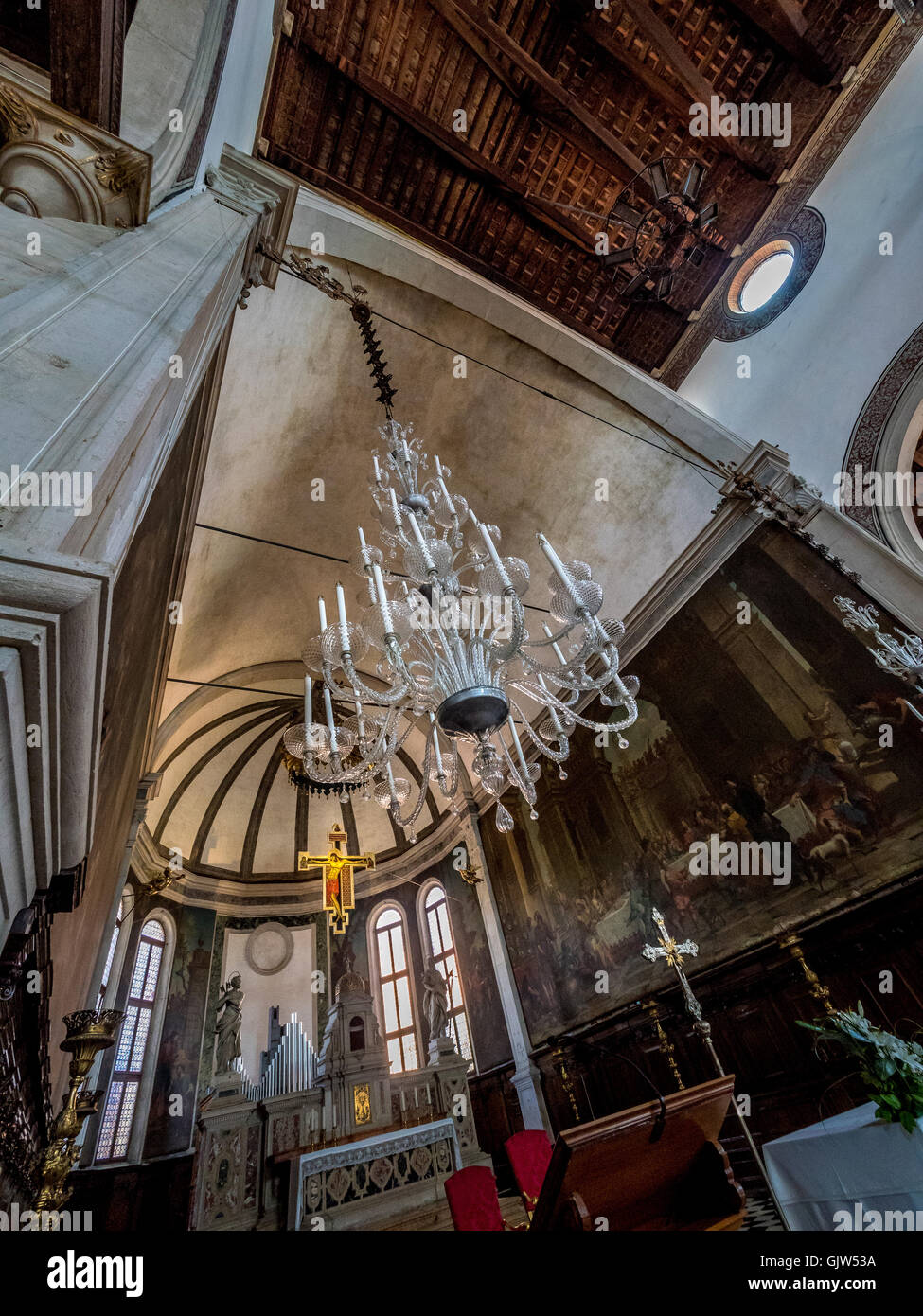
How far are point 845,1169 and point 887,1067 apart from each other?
46cm

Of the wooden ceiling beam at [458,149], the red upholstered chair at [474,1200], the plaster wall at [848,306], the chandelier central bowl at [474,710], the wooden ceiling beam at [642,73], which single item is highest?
the wooden ceiling beam at [458,149]

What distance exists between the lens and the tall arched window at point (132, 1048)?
29.5ft

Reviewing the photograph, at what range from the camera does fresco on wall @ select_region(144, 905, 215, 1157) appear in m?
9.53

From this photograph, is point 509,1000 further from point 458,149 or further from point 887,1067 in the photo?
point 458,149

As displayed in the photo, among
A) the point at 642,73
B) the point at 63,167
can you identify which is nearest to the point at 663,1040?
the point at 63,167

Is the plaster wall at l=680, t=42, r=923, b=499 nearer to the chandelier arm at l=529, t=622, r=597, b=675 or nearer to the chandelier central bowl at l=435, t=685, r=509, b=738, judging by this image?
the chandelier arm at l=529, t=622, r=597, b=675

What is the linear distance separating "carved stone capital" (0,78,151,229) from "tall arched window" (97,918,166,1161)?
12.0 m

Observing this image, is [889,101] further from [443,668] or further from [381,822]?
[381,822]

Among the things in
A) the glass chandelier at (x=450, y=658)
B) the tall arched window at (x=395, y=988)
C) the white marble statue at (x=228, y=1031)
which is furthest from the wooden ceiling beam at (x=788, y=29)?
the tall arched window at (x=395, y=988)

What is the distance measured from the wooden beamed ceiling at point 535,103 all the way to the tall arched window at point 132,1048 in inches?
515

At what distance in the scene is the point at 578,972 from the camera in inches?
308

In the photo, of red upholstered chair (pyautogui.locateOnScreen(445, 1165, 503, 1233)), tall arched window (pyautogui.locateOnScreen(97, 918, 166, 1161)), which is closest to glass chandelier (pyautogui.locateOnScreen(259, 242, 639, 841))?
red upholstered chair (pyautogui.locateOnScreen(445, 1165, 503, 1233))

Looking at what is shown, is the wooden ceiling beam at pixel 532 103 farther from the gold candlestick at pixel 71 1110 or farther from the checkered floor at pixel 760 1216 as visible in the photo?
the checkered floor at pixel 760 1216

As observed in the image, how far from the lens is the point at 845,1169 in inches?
93.6
